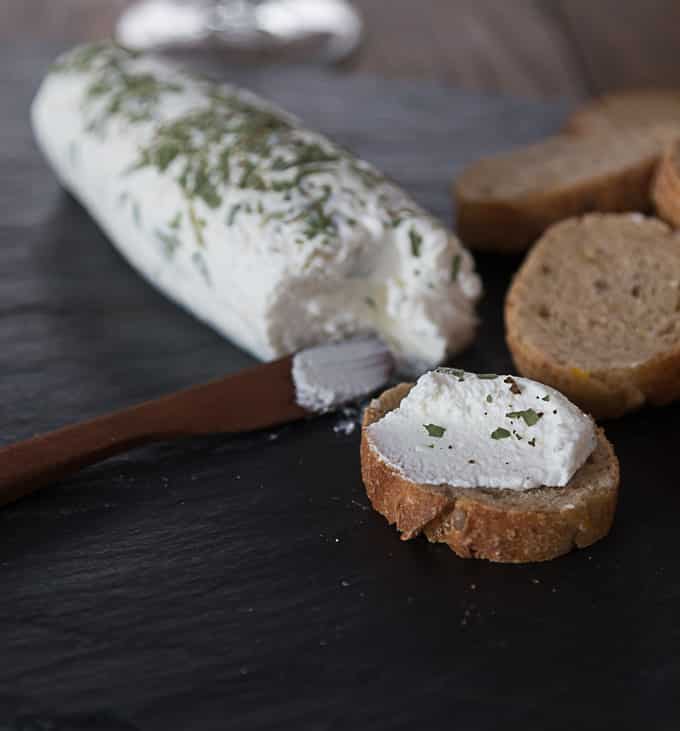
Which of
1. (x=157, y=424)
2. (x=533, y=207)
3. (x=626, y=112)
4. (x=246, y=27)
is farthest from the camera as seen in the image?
(x=246, y=27)

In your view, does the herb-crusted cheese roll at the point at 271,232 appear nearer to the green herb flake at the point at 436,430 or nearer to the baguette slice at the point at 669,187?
the green herb flake at the point at 436,430

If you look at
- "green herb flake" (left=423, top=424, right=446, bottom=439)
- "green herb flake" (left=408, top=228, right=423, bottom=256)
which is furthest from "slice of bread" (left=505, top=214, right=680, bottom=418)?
"green herb flake" (left=423, top=424, right=446, bottom=439)

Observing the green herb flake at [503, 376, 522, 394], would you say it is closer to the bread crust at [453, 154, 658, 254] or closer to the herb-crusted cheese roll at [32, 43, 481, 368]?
the herb-crusted cheese roll at [32, 43, 481, 368]

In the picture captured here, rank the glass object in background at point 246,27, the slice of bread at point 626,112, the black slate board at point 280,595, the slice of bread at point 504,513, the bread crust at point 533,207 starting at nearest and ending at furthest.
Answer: the black slate board at point 280,595 → the slice of bread at point 504,513 → the bread crust at point 533,207 → the slice of bread at point 626,112 → the glass object in background at point 246,27

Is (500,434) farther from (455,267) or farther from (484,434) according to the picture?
(455,267)

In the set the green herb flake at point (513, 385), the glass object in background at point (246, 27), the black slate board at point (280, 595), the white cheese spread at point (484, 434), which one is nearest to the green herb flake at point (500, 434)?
the white cheese spread at point (484, 434)

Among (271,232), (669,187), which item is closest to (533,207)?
(669,187)

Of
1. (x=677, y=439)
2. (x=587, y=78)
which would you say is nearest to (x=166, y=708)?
(x=677, y=439)
